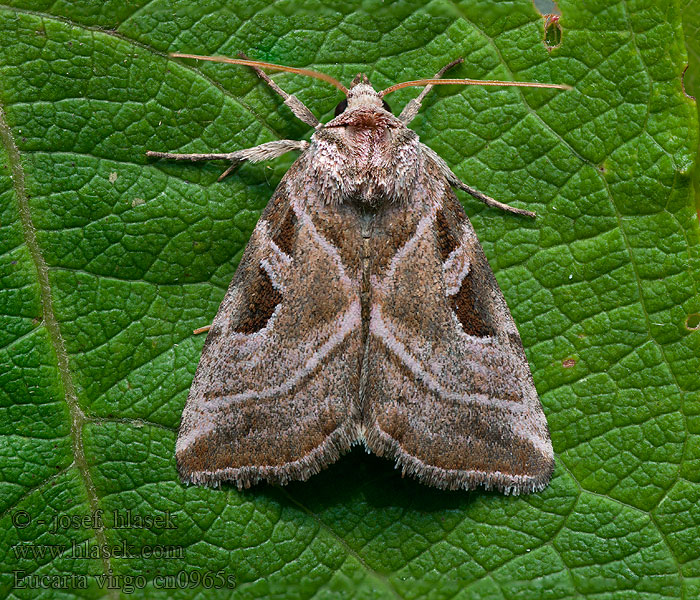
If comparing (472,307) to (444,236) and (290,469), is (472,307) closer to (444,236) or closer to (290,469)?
(444,236)

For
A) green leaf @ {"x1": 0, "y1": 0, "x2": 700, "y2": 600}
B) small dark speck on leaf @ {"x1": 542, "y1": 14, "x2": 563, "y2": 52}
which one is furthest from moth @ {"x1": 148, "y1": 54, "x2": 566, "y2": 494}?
small dark speck on leaf @ {"x1": 542, "y1": 14, "x2": 563, "y2": 52}

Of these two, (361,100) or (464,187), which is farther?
(464,187)

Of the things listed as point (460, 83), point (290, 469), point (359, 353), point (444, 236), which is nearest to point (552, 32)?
point (460, 83)

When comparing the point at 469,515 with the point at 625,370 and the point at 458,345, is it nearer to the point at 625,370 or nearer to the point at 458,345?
the point at 458,345

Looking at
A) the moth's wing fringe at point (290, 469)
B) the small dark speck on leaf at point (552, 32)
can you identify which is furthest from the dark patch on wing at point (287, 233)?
the small dark speck on leaf at point (552, 32)

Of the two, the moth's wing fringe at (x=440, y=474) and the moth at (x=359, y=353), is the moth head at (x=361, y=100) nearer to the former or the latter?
the moth at (x=359, y=353)

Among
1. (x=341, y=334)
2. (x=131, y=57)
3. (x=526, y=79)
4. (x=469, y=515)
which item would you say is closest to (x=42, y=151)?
(x=131, y=57)

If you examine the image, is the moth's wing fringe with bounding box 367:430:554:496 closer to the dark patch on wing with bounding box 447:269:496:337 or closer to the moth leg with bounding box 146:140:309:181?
the dark patch on wing with bounding box 447:269:496:337
